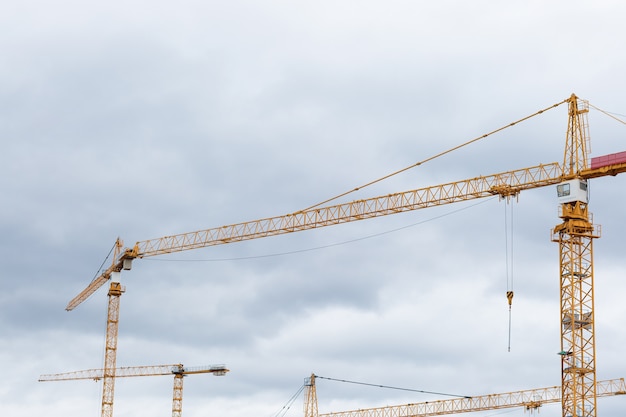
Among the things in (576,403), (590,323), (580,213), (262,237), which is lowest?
(576,403)

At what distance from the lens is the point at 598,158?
143 metres

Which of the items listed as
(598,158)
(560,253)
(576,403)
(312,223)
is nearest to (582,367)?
(576,403)

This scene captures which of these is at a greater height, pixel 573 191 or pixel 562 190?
pixel 562 190

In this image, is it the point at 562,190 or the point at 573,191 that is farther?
the point at 562,190

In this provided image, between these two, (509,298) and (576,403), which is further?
(509,298)

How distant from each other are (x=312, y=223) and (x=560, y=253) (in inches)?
2017

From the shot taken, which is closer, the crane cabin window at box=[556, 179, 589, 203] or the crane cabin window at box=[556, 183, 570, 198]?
the crane cabin window at box=[556, 179, 589, 203]

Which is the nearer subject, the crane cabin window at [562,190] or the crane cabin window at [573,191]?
the crane cabin window at [573,191]

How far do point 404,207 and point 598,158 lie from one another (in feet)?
119

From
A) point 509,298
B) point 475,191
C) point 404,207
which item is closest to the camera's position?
point 509,298

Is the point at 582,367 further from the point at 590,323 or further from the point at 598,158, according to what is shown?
the point at 598,158

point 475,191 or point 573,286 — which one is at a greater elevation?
point 475,191

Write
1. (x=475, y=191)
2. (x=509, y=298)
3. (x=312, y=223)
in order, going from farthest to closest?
(x=312, y=223) → (x=475, y=191) → (x=509, y=298)

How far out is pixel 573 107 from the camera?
150m
